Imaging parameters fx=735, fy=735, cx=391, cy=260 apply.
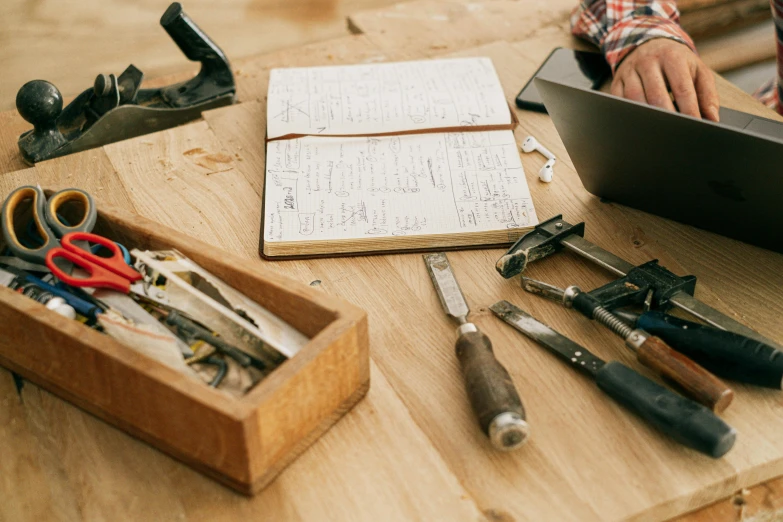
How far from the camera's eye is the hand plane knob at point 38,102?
3.56 ft

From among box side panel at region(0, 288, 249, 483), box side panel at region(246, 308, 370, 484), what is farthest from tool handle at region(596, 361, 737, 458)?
box side panel at region(0, 288, 249, 483)

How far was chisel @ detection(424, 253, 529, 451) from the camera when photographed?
67 cm

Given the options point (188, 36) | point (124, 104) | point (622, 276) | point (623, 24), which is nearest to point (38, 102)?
point (124, 104)

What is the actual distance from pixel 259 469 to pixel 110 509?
0.15 meters

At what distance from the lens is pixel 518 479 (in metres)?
0.67

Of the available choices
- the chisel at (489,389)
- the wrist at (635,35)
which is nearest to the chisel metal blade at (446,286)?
the chisel at (489,389)

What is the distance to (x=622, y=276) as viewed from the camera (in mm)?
850

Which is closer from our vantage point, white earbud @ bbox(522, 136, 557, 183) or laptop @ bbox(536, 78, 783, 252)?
laptop @ bbox(536, 78, 783, 252)

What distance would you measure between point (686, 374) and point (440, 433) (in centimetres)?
24

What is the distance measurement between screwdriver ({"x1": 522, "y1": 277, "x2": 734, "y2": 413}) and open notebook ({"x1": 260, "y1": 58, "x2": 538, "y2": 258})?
17 centimetres

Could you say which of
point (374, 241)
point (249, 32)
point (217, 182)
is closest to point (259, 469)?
point (374, 241)

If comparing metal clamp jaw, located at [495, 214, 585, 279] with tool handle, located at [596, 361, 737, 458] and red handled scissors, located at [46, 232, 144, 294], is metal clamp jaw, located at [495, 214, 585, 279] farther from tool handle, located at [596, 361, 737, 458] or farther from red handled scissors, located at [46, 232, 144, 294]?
red handled scissors, located at [46, 232, 144, 294]

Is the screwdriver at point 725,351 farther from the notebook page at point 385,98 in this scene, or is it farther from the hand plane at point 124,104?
the hand plane at point 124,104

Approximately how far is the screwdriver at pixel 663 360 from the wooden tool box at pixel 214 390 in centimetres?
26
